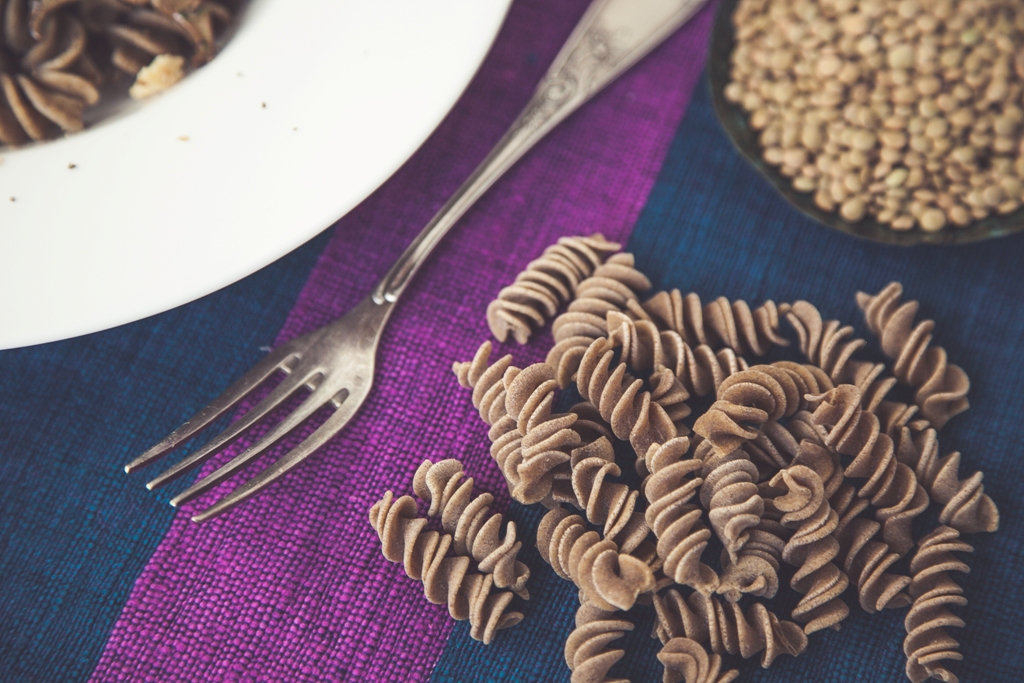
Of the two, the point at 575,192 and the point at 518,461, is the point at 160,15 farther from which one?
the point at 518,461

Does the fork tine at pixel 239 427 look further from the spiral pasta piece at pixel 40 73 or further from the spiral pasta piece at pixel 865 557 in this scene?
the spiral pasta piece at pixel 865 557

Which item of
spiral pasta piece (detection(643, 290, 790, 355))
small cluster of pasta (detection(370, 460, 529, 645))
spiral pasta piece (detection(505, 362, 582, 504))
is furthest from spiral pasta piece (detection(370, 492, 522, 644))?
spiral pasta piece (detection(643, 290, 790, 355))

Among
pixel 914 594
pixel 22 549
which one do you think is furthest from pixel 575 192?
pixel 22 549

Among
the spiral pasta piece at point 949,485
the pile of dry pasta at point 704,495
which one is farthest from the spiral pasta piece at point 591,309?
the spiral pasta piece at point 949,485

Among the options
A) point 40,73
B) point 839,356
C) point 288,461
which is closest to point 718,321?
point 839,356

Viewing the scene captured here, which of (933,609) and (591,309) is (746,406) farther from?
(933,609)

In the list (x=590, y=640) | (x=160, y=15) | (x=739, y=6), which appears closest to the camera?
(x=590, y=640)
